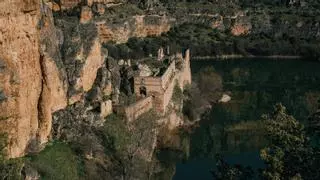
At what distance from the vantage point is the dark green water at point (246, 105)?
146 feet

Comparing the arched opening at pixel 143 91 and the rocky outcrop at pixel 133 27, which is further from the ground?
the arched opening at pixel 143 91

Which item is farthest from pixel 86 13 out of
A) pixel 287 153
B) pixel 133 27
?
pixel 287 153

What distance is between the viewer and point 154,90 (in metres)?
45.4

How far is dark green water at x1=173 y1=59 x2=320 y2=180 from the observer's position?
44.4 metres

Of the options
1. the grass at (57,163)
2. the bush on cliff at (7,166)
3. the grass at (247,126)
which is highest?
the bush on cliff at (7,166)

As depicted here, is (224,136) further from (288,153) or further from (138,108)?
(288,153)

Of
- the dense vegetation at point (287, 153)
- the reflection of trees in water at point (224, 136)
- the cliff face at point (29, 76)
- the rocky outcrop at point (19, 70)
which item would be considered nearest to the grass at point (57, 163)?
the cliff face at point (29, 76)

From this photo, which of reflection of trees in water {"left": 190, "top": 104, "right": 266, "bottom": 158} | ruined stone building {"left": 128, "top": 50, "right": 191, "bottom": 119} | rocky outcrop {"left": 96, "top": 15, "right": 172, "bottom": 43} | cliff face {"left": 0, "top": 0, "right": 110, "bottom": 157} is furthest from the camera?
rocky outcrop {"left": 96, "top": 15, "right": 172, "bottom": 43}

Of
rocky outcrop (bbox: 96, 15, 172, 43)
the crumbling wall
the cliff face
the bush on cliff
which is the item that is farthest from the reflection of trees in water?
rocky outcrop (bbox: 96, 15, 172, 43)

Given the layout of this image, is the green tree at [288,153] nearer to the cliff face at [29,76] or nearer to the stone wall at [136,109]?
the cliff face at [29,76]

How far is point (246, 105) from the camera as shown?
58.9 m

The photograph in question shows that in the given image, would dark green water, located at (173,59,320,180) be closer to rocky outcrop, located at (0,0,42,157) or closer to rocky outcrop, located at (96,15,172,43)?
rocky outcrop, located at (96,15,172,43)

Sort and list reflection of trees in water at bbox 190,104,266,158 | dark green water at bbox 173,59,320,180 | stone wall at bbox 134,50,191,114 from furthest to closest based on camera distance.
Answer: reflection of trees in water at bbox 190,104,266,158, stone wall at bbox 134,50,191,114, dark green water at bbox 173,59,320,180

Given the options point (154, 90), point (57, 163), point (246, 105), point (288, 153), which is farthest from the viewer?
point (246, 105)
